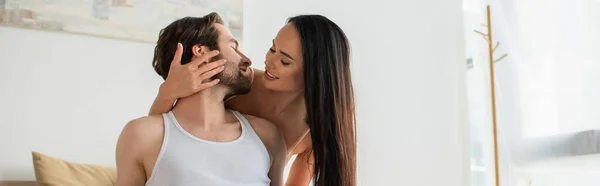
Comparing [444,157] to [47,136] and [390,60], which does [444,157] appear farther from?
[47,136]

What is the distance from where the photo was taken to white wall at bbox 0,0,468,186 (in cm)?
229

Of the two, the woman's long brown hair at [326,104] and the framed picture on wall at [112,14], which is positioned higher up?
the framed picture on wall at [112,14]

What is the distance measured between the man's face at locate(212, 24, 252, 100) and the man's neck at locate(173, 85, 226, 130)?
0.03 metres

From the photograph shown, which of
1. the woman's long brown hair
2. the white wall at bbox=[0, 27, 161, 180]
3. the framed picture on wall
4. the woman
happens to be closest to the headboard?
the white wall at bbox=[0, 27, 161, 180]

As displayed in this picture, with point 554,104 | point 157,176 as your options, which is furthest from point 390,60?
point 157,176

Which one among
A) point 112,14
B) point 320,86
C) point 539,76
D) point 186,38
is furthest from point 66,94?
point 539,76

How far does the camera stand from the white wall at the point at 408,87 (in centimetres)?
294

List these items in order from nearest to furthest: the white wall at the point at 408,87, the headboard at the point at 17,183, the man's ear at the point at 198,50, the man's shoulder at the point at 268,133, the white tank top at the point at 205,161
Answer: the white tank top at the point at 205,161, the man's ear at the point at 198,50, the man's shoulder at the point at 268,133, the headboard at the point at 17,183, the white wall at the point at 408,87

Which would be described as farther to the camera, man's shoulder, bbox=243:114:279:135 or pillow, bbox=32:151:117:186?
pillow, bbox=32:151:117:186

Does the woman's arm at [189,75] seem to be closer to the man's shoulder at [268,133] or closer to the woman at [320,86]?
the woman at [320,86]

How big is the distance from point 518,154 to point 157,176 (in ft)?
5.50

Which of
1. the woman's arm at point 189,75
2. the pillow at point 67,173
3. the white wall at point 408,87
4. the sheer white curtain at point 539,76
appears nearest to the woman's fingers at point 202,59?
the woman's arm at point 189,75

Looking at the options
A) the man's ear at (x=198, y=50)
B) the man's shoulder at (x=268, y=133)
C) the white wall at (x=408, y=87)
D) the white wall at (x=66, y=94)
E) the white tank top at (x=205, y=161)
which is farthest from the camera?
the white wall at (x=408, y=87)

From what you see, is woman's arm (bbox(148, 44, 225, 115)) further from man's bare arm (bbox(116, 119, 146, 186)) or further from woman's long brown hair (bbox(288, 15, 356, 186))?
woman's long brown hair (bbox(288, 15, 356, 186))
